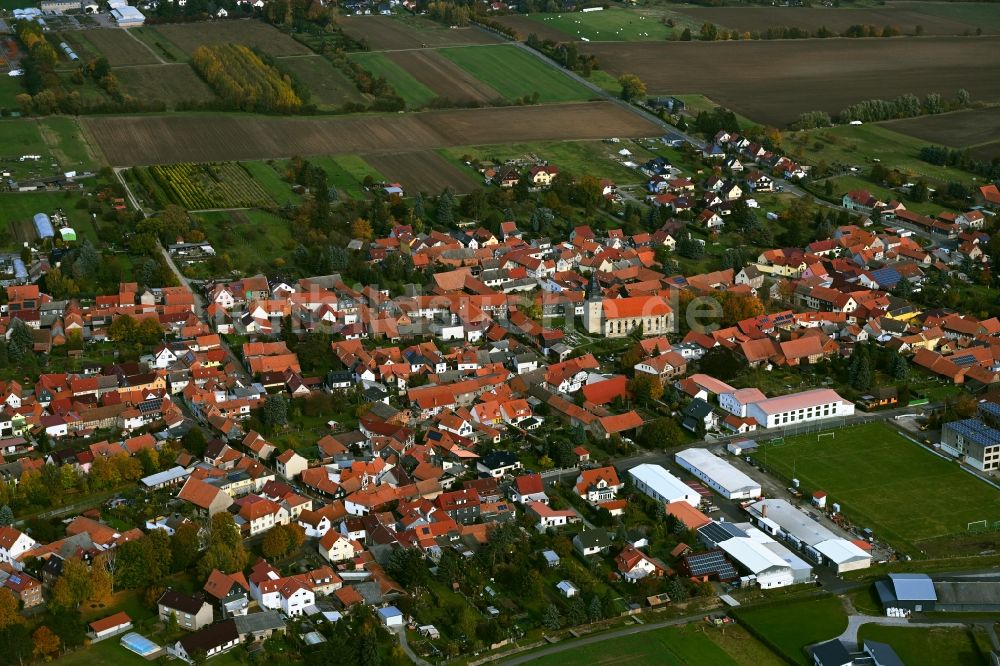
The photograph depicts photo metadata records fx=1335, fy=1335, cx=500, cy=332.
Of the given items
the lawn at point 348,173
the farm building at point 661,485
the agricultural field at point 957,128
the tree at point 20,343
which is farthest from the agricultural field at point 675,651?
the agricultural field at point 957,128

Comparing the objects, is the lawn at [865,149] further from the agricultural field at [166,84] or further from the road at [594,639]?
the road at [594,639]

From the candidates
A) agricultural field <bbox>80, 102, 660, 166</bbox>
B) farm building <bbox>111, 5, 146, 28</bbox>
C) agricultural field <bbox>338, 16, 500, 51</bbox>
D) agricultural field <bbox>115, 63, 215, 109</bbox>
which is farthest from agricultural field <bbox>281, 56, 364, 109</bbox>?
farm building <bbox>111, 5, 146, 28</bbox>

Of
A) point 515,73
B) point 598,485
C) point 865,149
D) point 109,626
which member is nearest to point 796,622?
point 598,485

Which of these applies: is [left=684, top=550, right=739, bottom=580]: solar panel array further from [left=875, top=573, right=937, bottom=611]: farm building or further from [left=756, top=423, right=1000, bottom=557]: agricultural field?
[left=756, top=423, right=1000, bottom=557]: agricultural field

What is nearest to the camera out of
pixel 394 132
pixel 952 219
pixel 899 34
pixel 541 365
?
pixel 541 365

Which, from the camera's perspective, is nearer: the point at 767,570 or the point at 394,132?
the point at 767,570

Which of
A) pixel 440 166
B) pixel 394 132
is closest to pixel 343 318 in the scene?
pixel 440 166

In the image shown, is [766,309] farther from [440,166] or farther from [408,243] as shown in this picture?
[440,166]
